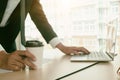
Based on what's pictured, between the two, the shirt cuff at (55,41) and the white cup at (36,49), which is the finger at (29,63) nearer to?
the white cup at (36,49)

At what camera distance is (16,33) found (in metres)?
1.66

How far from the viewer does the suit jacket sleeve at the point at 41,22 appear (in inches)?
56.7

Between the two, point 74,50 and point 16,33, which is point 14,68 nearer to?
point 74,50

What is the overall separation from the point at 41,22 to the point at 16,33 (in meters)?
0.28

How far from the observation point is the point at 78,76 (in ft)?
2.55

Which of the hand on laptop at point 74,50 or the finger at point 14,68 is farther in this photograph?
the hand on laptop at point 74,50

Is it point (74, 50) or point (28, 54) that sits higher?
point (28, 54)

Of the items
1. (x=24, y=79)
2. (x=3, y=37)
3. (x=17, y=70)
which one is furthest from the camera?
(x=3, y=37)

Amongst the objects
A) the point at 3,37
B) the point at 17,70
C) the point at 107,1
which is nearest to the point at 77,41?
the point at 107,1

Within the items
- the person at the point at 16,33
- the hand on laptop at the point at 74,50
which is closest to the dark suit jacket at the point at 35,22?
the person at the point at 16,33

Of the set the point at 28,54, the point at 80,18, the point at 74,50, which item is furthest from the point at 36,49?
the point at 80,18

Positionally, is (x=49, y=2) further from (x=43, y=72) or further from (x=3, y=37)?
(x=43, y=72)

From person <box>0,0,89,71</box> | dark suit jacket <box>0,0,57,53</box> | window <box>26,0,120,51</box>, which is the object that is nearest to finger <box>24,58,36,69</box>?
person <box>0,0,89,71</box>

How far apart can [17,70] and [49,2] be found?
7.28 feet
